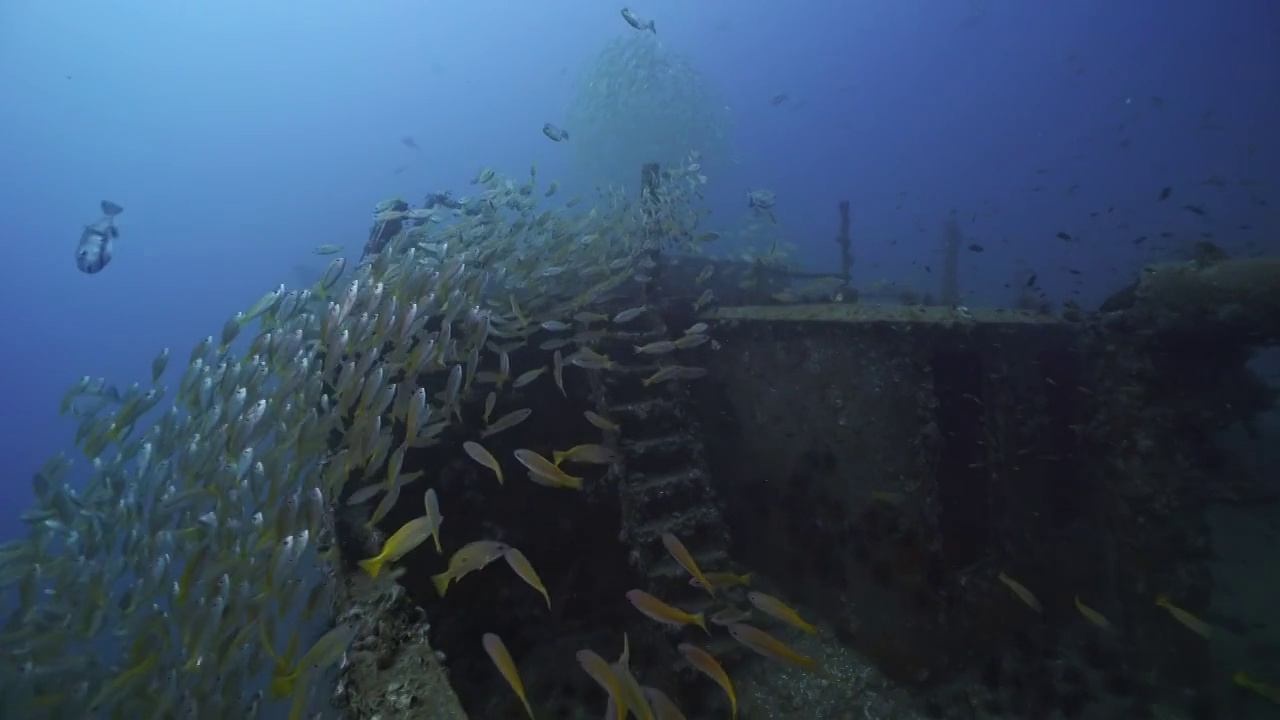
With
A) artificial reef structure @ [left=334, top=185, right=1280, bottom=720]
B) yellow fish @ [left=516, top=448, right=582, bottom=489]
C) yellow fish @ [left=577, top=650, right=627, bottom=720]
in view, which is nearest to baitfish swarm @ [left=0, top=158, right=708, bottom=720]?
yellow fish @ [left=516, top=448, right=582, bottom=489]

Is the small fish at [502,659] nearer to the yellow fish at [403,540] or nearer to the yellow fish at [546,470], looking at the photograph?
the yellow fish at [403,540]

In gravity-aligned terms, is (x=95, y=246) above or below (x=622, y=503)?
above

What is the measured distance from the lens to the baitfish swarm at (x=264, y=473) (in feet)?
14.9

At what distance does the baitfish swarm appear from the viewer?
14.9ft

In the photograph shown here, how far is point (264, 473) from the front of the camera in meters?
5.27

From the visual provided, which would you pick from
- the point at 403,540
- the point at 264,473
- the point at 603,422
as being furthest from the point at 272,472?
the point at 603,422

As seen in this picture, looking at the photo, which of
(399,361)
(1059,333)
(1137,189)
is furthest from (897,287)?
A: (1137,189)

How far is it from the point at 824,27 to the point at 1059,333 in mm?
156403

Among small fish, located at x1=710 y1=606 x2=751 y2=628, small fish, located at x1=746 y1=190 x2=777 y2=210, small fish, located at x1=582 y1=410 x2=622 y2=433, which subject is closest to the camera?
small fish, located at x1=710 y1=606 x2=751 y2=628

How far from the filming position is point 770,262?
12.6m

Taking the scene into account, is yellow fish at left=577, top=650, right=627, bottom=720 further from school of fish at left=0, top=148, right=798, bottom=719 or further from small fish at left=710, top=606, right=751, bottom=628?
small fish at left=710, top=606, right=751, bottom=628

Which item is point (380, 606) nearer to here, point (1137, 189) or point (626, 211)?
point (626, 211)

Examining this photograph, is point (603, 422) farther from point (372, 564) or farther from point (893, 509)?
point (893, 509)

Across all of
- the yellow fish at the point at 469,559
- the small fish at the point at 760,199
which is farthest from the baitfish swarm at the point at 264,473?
the small fish at the point at 760,199
